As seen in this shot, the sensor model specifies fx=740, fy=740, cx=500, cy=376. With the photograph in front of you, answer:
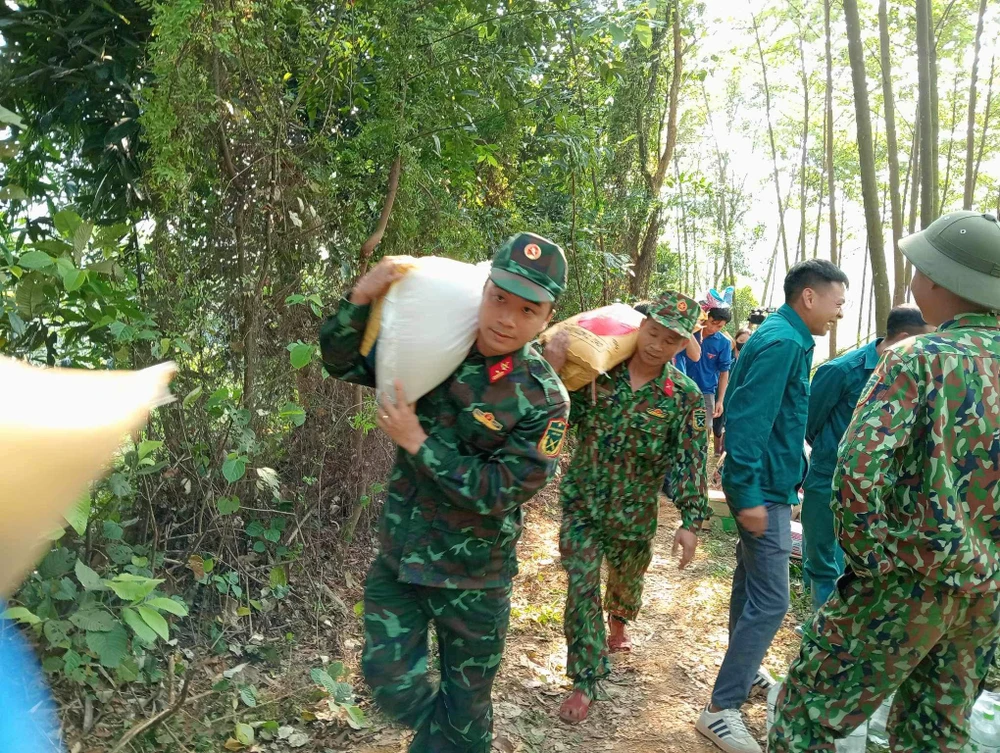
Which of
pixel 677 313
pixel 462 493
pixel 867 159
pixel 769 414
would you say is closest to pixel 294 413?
pixel 462 493

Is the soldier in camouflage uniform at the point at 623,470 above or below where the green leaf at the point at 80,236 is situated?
below

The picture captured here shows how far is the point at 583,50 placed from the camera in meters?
4.99

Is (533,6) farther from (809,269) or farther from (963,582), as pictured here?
(963,582)

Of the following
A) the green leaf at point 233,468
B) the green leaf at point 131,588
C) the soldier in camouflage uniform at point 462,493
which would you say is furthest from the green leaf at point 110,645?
the soldier in camouflage uniform at point 462,493

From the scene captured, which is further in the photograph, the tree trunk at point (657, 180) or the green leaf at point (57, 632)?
the tree trunk at point (657, 180)

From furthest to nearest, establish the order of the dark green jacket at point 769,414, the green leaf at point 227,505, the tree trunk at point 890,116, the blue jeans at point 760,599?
the tree trunk at point 890,116, the green leaf at point 227,505, the blue jeans at point 760,599, the dark green jacket at point 769,414

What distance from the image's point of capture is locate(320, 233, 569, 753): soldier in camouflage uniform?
227 cm

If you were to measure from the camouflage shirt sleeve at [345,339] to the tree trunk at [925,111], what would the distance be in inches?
171

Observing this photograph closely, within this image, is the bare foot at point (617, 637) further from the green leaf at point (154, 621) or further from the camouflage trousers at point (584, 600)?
the green leaf at point (154, 621)

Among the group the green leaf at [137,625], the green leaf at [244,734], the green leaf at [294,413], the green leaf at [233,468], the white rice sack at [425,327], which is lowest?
the green leaf at [244,734]

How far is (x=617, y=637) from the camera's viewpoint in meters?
4.18

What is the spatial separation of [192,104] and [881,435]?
3013 millimetres

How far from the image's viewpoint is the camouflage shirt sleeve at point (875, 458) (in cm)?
219

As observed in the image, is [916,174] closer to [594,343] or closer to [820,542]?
[820,542]
